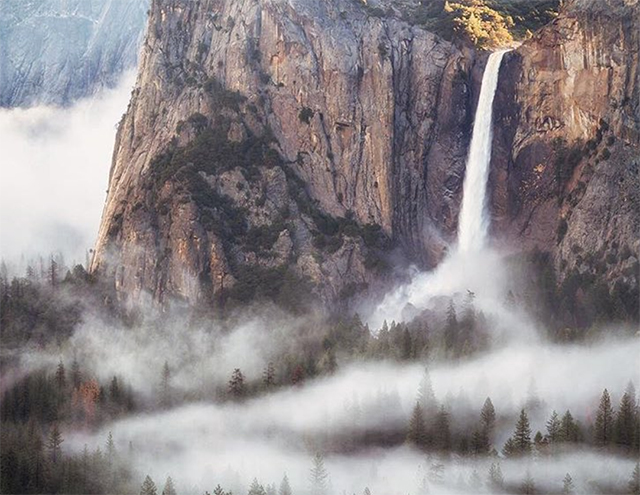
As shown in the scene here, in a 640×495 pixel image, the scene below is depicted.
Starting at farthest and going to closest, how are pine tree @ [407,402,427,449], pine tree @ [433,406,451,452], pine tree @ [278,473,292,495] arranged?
pine tree @ [407,402,427,449]
pine tree @ [433,406,451,452]
pine tree @ [278,473,292,495]

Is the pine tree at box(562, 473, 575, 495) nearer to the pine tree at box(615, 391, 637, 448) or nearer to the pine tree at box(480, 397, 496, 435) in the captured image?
the pine tree at box(615, 391, 637, 448)

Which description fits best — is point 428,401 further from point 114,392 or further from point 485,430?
point 114,392

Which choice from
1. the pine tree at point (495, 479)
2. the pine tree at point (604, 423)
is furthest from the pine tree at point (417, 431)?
the pine tree at point (604, 423)

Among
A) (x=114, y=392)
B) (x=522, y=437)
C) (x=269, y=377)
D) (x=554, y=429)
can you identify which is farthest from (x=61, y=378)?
(x=554, y=429)

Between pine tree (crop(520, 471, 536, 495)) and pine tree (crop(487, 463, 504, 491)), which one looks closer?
pine tree (crop(520, 471, 536, 495))

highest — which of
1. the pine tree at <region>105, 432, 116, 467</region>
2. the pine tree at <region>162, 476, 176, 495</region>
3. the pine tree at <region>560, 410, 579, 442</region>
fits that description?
the pine tree at <region>105, 432, 116, 467</region>

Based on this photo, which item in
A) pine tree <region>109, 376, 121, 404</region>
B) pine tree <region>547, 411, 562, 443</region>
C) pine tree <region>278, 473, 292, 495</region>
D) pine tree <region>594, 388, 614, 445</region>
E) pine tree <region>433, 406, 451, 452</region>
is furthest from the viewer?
pine tree <region>109, 376, 121, 404</region>

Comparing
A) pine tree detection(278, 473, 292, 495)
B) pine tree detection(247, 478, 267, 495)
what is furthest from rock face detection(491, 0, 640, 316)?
pine tree detection(247, 478, 267, 495)
